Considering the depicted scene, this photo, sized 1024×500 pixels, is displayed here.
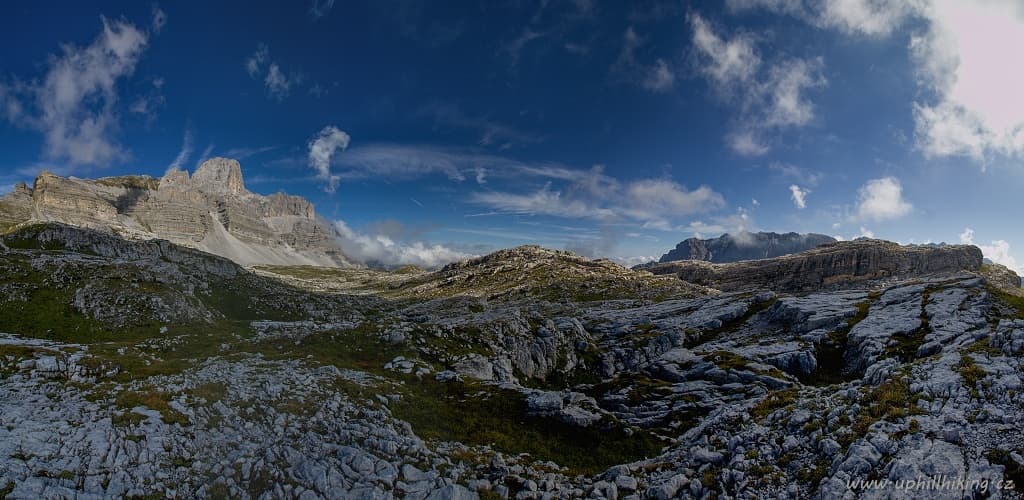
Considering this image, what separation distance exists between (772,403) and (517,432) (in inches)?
640

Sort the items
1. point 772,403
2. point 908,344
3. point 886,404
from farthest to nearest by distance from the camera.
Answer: point 908,344 → point 772,403 → point 886,404

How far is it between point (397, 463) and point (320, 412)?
7.24 m

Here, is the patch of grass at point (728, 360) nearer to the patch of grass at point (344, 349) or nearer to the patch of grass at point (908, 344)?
the patch of grass at point (908, 344)

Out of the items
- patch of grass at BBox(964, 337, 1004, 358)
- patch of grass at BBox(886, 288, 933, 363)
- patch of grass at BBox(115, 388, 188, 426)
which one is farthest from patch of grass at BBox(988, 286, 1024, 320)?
patch of grass at BBox(115, 388, 188, 426)

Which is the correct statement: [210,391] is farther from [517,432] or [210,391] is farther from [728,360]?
[728,360]

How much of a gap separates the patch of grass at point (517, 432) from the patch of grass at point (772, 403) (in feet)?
23.2

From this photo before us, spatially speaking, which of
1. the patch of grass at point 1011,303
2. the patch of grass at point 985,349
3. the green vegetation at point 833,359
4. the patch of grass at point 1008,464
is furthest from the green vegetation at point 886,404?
the patch of grass at point 1011,303

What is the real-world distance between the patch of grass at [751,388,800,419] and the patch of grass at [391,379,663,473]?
7058mm

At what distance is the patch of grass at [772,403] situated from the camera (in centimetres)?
2306

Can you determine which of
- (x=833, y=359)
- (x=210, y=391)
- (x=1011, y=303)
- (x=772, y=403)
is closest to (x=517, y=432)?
(x=772, y=403)

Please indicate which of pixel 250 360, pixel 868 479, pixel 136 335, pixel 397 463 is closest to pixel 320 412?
pixel 397 463

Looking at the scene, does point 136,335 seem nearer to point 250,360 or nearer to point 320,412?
point 250,360

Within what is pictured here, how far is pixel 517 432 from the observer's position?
2784 centimetres

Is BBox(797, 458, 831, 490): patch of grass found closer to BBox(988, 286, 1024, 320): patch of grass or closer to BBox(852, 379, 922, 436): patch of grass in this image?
BBox(852, 379, 922, 436): patch of grass
